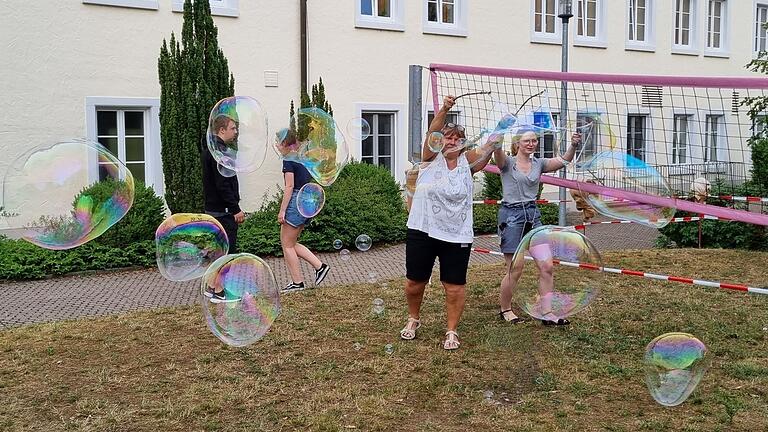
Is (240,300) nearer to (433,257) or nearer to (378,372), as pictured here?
(378,372)

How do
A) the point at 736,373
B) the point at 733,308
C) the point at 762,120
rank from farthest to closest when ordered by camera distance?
the point at 762,120
the point at 733,308
the point at 736,373

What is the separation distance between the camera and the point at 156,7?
507 inches

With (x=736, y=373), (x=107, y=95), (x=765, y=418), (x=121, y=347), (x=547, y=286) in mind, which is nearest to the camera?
(x=765, y=418)

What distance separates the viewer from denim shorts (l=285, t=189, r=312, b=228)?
8.40 meters

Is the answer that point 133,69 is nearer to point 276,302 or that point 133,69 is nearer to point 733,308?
point 276,302

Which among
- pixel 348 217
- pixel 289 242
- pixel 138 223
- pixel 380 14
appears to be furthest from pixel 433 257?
pixel 380 14

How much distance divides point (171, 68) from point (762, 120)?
35.5ft

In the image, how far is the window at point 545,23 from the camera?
1831cm

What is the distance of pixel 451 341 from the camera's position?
6.37 meters

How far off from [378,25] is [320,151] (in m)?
7.80

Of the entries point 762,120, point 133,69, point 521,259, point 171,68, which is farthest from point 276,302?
point 762,120

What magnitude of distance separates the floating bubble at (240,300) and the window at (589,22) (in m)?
14.6

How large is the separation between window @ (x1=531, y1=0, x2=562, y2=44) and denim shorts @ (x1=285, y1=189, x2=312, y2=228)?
1124cm

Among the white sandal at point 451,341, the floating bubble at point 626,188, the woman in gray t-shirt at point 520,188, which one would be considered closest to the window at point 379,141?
the woman in gray t-shirt at point 520,188
